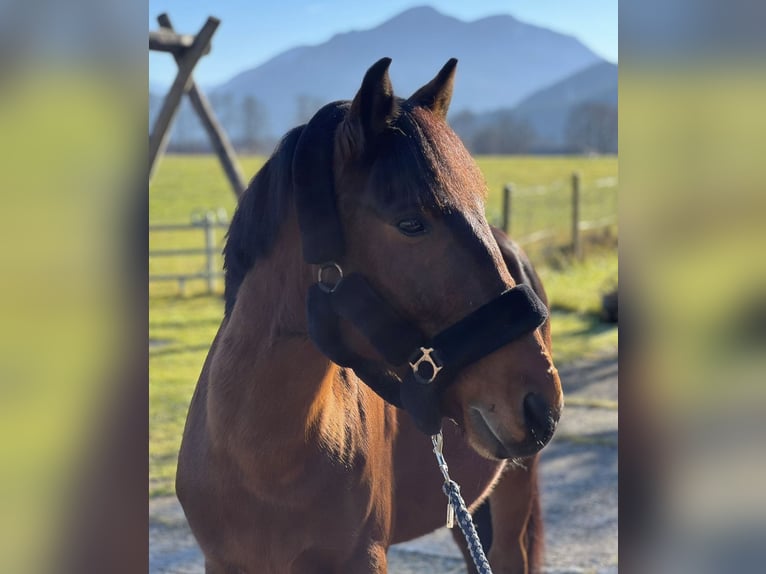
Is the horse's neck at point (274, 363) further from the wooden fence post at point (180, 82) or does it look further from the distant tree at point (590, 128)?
the distant tree at point (590, 128)

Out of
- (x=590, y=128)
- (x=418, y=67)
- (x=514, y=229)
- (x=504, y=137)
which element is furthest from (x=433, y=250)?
(x=418, y=67)

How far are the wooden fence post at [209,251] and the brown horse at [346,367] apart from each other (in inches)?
384

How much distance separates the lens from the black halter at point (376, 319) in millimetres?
1458

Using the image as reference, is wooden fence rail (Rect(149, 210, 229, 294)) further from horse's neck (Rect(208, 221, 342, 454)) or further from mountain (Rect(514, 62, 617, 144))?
mountain (Rect(514, 62, 617, 144))

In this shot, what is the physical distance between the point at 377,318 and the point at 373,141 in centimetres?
36

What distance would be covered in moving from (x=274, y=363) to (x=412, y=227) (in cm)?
50

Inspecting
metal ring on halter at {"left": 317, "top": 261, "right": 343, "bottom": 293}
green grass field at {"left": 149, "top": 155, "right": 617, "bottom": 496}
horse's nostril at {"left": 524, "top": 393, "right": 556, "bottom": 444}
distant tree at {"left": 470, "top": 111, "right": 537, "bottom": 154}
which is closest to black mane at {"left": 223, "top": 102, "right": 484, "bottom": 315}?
metal ring on halter at {"left": 317, "top": 261, "right": 343, "bottom": 293}

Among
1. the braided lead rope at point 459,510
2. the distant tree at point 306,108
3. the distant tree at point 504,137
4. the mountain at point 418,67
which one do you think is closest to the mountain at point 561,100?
the mountain at point 418,67

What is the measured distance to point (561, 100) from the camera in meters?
62.3

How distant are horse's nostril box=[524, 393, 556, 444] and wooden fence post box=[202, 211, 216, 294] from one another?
1040cm

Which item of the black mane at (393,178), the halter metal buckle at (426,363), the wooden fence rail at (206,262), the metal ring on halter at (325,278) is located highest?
the black mane at (393,178)

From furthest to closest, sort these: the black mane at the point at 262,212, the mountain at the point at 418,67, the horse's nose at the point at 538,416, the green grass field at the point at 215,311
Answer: the mountain at the point at 418,67, the green grass field at the point at 215,311, the black mane at the point at 262,212, the horse's nose at the point at 538,416

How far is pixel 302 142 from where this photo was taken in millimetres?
1646

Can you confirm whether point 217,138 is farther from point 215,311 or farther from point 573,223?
point 573,223
